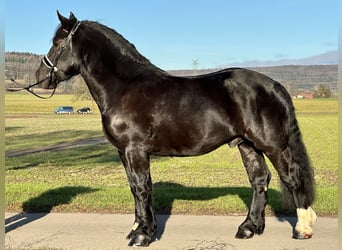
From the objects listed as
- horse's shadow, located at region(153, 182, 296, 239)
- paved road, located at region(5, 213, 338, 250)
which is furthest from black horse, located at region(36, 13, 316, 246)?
horse's shadow, located at region(153, 182, 296, 239)

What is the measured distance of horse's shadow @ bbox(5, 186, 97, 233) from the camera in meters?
6.27

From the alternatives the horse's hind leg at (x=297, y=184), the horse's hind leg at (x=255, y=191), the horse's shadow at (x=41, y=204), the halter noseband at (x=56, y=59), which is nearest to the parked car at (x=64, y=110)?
the horse's shadow at (x=41, y=204)

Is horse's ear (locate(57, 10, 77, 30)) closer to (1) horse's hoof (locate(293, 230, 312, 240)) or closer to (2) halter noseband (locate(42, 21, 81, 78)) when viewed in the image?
(2) halter noseband (locate(42, 21, 81, 78))

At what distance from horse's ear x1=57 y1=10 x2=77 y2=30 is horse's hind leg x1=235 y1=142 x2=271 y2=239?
2636mm

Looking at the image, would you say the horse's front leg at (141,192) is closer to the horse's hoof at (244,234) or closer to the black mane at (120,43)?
the horse's hoof at (244,234)

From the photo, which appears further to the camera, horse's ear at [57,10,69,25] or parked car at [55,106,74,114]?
parked car at [55,106,74,114]

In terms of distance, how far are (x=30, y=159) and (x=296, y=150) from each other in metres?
13.3

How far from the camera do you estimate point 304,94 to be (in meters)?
74.4

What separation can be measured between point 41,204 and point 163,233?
2.42 m

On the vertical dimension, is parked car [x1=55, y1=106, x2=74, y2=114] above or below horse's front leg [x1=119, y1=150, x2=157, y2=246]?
below

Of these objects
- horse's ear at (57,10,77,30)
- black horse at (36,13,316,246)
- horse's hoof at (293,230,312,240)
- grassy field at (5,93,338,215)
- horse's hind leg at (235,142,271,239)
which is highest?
horse's ear at (57,10,77,30)

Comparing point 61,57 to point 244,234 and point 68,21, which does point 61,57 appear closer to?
point 68,21

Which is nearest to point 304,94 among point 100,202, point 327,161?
point 327,161

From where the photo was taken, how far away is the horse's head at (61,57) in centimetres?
538
